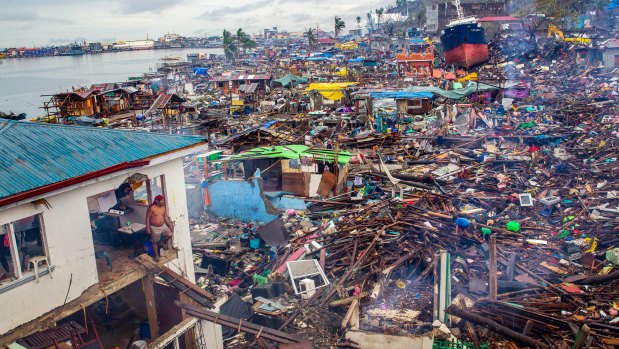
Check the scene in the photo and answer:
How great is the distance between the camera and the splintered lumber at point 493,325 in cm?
815

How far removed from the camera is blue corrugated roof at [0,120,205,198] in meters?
6.32

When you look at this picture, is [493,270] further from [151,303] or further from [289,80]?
[289,80]

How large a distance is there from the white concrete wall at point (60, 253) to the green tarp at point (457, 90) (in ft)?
87.5

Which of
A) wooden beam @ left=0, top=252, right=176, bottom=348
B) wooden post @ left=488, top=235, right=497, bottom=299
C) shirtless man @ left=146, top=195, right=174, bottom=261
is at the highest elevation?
shirtless man @ left=146, top=195, right=174, bottom=261

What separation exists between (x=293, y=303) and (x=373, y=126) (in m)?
18.8

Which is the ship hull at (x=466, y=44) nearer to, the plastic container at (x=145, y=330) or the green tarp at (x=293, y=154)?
the green tarp at (x=293, y=154)

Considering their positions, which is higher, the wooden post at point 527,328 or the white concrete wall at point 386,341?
the wooden post at point 527,328

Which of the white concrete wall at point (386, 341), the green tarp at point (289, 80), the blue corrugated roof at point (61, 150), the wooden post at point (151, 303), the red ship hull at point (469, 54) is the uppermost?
the red ship hull at point (469, 54)

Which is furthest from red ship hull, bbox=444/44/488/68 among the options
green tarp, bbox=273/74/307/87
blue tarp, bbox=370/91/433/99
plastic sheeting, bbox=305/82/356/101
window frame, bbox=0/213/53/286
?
window frame, bbox=0/213/53/286

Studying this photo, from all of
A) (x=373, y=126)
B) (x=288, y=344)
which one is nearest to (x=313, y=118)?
(x=373, y=126)

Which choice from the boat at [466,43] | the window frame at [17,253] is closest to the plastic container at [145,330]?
the window frame at [17,253]

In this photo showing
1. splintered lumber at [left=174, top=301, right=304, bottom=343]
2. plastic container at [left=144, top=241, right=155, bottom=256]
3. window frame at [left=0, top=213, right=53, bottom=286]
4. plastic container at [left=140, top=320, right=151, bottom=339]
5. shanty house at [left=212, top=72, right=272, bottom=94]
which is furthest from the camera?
shanty house at [left=212, top=72, right=272, bottom=94]

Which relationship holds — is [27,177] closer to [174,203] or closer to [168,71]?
[174,203]

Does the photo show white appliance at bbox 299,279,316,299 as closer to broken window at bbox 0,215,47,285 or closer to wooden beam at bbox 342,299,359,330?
wooden beam at bbox 342,299,359,330
